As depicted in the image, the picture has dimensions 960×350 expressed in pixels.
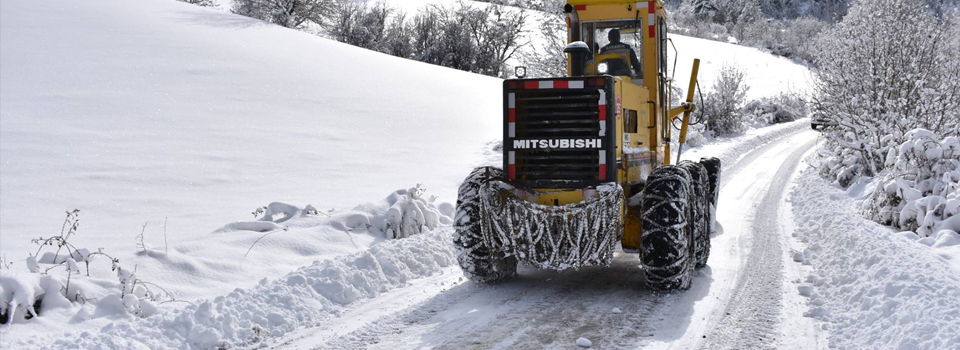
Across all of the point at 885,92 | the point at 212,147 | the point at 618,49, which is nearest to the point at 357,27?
the point at 212,147

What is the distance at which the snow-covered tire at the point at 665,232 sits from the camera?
593cm

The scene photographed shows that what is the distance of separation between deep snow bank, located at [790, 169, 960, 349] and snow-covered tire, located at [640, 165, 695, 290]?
3.46ft

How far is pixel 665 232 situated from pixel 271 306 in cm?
314

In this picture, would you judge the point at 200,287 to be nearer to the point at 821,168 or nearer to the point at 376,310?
the point at 376,310

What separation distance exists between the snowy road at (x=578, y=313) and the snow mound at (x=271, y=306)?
0.19 meters

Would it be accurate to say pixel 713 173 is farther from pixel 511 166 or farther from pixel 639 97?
pixel 511 166

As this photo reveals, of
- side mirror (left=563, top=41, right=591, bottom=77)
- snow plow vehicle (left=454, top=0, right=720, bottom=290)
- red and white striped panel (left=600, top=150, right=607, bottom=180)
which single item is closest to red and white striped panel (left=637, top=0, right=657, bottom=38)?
snow plow vehicle (left=454, top=0, right=720, bottom=290)

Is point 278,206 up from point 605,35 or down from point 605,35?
down

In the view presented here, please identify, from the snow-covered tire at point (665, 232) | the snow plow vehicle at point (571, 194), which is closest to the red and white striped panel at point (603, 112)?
the snow plow vehicle at point (571, 194)

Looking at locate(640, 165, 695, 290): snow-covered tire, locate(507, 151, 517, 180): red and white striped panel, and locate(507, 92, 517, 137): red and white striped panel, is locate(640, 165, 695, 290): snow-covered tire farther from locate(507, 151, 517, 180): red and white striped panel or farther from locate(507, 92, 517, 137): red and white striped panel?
locate(507, 92, 517, 137): red and white striped panel

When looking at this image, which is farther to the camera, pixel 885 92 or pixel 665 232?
pixel 885 92

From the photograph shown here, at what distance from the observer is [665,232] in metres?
5.92

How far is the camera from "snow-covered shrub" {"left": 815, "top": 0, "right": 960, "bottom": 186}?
11.7 m

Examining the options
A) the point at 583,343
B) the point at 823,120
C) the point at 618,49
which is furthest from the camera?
the point at 823,120
